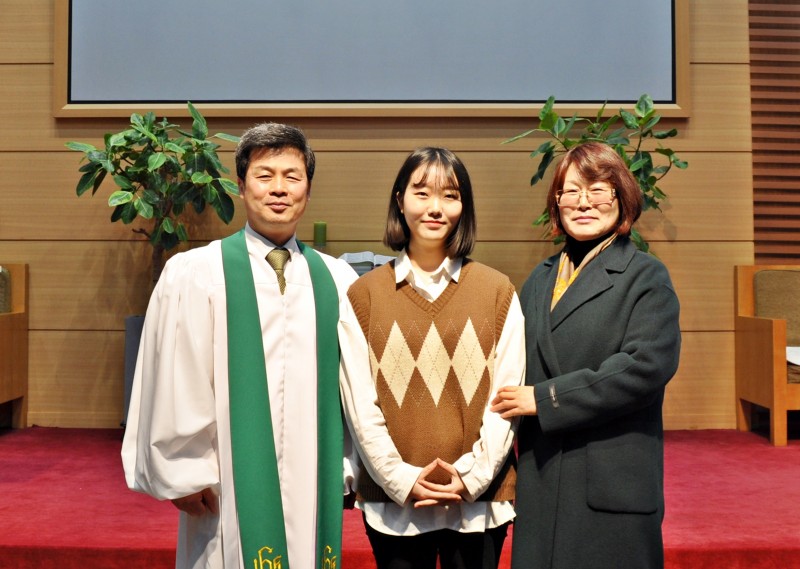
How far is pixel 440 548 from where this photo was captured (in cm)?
150

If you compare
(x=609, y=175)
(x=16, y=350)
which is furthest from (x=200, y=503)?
(x=16, y=350)

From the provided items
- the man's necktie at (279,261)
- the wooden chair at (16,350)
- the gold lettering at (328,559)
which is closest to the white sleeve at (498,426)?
the gold lettering at (328,559)

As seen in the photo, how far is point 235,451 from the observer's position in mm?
1488

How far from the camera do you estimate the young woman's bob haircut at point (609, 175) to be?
1.51 m

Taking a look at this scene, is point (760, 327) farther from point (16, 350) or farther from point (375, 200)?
point (16, 350)

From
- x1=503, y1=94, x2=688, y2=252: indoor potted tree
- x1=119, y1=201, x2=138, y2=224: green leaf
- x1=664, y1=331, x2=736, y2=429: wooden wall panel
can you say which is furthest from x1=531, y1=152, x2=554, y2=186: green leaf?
x1=119, y1=201, x2=138, y2=224: green leaf

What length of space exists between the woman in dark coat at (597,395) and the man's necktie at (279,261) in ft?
1.63

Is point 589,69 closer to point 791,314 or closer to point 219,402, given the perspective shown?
point 791,314

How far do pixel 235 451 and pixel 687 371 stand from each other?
3.32 metres

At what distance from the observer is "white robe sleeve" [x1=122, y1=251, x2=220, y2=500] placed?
4.78 feet

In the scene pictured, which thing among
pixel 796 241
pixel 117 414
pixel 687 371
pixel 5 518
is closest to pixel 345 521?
pixel 5 518

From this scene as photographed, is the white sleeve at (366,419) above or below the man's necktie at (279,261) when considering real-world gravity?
below

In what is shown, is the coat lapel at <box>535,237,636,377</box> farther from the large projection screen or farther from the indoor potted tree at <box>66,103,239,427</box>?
the large projection screen

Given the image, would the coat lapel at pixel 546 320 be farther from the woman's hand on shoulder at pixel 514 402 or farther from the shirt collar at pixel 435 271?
the shirt collar at pixel 435 271
